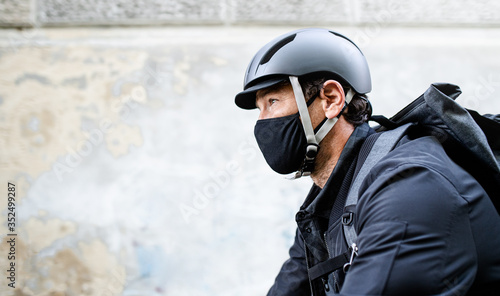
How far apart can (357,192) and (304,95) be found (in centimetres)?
59

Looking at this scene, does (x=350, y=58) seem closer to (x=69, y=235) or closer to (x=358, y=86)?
(x=358, y=86)

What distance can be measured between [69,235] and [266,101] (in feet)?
6.26

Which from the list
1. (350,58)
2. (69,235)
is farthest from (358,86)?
(69,235)

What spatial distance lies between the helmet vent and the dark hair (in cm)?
18

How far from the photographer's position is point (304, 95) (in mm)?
1781

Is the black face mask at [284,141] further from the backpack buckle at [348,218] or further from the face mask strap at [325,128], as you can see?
the backpack buckle at [348,218]

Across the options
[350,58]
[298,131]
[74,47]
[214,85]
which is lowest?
[298,131]

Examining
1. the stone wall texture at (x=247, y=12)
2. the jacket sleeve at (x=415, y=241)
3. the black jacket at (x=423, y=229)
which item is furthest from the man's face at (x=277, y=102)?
the stone wall texture at (x=247, y=12)

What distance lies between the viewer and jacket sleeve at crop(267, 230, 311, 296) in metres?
1.93

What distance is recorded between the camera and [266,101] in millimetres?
1832

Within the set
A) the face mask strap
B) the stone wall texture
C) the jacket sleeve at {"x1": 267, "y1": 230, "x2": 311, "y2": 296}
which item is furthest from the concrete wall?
the face mask strap

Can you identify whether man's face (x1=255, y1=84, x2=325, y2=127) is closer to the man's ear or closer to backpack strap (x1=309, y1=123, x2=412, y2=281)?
the man's ear

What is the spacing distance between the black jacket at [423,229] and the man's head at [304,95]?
0.48m

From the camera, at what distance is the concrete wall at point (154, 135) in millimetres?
2924
